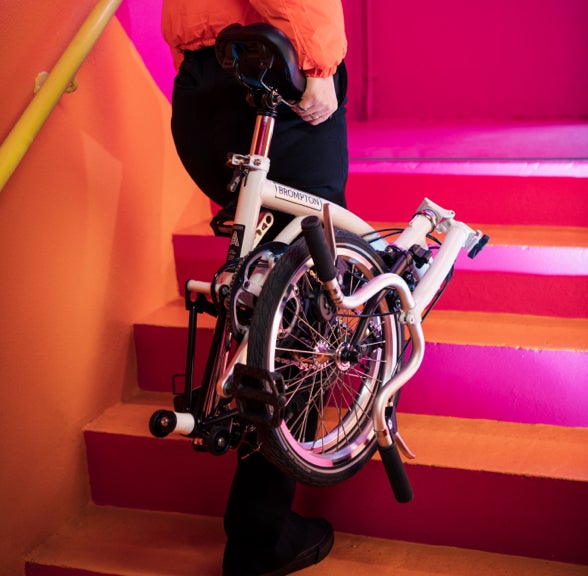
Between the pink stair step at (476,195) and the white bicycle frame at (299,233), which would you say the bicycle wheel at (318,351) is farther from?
the pink stair step at (476,195)

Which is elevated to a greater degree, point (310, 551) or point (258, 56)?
point (258, 56)

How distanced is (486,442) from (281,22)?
1.15 m

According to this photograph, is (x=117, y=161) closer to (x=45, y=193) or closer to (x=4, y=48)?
(x=45, y=193)

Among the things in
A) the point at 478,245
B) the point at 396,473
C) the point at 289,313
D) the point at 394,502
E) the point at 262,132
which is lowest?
the point at 394,502

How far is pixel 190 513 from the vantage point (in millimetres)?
2125

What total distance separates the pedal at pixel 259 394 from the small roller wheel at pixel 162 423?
119 mm

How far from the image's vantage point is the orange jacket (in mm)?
1446

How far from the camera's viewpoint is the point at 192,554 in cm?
194

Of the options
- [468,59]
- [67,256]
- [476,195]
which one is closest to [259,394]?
[67,256]

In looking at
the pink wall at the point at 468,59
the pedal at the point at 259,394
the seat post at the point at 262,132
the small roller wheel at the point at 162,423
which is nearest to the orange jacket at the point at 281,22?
the seat post at the point at 262,132

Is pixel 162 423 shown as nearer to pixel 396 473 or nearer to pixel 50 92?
pixel 396 473

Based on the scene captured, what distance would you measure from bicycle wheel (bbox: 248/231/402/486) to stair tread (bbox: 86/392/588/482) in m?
0.25

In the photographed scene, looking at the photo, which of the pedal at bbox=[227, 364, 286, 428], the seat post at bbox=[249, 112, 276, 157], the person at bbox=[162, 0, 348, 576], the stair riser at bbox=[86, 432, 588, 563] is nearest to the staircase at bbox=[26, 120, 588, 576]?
the stair riser at bbox=[86, 432, 588, 563]

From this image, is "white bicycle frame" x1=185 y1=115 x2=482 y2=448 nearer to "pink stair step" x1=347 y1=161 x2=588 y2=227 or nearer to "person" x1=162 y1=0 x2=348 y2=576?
"person" x1=162 y1=0 x2=348 y2=576
